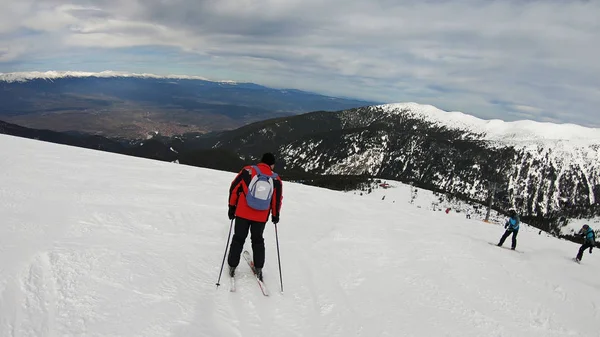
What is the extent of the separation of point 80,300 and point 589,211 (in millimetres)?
255761

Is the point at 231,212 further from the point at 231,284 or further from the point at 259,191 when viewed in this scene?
the point at 231,284

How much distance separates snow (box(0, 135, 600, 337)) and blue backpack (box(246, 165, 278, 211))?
1.68m

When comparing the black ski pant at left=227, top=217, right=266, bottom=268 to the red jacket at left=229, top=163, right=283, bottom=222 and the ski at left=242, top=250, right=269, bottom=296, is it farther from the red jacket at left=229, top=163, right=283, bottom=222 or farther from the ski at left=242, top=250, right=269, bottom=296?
the ski at left=242, top=250, right=269, bottom=296

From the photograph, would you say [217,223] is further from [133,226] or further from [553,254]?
[553,254]

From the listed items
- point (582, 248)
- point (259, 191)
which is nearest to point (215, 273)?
point (259, 191)

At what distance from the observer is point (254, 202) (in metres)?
6.75

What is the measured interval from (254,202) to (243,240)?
839 mm

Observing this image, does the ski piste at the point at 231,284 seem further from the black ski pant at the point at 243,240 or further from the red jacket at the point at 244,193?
the red jacket at the point at 244,193

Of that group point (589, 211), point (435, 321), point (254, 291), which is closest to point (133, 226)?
point (254, 291)

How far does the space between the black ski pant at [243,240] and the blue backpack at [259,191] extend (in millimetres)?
433

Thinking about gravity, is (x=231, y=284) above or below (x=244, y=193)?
below

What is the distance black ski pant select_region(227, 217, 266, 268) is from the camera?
22.7 ft

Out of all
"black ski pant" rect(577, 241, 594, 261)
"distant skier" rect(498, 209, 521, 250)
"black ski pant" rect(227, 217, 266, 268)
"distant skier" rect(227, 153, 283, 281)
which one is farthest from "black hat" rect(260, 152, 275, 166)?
"black ski pant" rect(577, 241, 594, 261)

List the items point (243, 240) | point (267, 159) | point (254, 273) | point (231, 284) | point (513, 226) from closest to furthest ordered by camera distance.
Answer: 1. point (231, 284)
2. point (243, 240)
3. point (267, 159)
4. point (254, 273)
5. point (513, 226)
